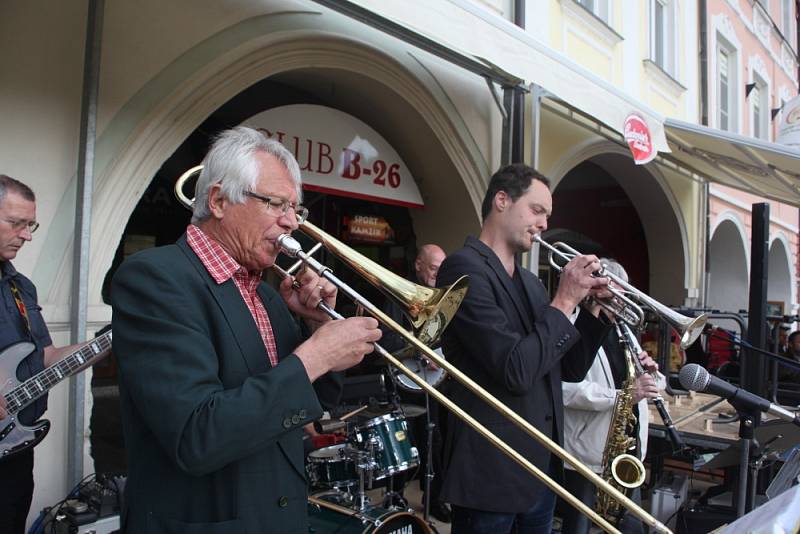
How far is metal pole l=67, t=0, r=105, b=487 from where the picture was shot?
2932mm

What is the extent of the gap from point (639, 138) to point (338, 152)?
2.47 m

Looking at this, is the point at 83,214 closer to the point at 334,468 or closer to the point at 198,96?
the point at 198,96

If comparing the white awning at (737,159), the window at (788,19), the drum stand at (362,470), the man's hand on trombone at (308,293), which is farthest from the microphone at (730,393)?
the window at (788,19)

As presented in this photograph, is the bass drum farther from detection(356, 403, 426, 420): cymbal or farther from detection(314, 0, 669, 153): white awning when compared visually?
detection(314, 0, 669, 153): white awning

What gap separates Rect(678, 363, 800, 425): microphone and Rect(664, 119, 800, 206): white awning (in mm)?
4565

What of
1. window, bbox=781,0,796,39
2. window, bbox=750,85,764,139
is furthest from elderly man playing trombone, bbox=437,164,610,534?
window, bbox=781,0,796,39

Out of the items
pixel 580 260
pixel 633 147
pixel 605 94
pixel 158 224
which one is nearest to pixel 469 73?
pixel 605 94

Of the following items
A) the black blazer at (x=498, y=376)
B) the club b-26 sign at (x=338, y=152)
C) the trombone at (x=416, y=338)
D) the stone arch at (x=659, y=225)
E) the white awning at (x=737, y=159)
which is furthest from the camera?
the stone arch at (x=659, y=225)

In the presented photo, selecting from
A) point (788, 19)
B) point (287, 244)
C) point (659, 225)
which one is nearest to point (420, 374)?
point (287, 244)

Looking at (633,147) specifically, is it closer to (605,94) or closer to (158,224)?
(605,94)

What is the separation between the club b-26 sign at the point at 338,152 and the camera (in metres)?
4.45

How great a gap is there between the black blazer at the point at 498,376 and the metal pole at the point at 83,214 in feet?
5.98

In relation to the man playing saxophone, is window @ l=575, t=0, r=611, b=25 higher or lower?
higher

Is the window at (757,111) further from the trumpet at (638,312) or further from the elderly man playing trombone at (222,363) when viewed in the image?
the elderly man playing trombone at (222,363)
